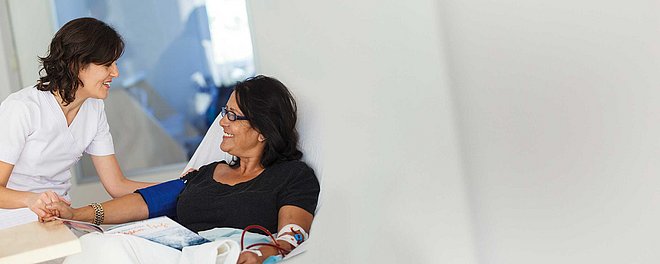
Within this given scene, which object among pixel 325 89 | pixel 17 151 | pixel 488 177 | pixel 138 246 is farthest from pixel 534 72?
pixel 17 151

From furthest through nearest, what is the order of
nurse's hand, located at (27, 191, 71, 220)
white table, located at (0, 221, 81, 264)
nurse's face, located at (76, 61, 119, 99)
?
nurse's face, located at (76, 61, 119, 99), nurse's hand, located at (27, 191, 71, 220), white table, located at (0, 221, 81, 264)

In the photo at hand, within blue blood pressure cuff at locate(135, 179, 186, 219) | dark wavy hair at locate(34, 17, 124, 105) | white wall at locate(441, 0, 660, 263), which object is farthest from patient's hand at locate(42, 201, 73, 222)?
white wall at locate(441, 0, 660, 263)

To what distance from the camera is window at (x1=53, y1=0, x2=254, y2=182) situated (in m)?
4.05

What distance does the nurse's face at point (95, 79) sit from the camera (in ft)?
8.42

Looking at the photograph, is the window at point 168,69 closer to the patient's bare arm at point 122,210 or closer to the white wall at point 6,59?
the white wall at point 6,59

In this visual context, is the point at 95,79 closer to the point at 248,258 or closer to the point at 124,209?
the point at 124,209

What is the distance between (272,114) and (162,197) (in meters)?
0.41

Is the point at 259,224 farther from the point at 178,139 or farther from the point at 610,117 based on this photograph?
the point at 178,139

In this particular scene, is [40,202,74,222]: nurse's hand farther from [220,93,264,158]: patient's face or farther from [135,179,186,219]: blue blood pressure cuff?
[220,93,264,158]: patient's face

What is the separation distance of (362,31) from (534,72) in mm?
455

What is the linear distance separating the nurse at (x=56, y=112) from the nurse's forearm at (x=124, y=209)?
0.16m

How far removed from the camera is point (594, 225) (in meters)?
2.10

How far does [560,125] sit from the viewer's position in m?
2.10

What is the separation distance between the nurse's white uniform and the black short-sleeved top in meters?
0.39
